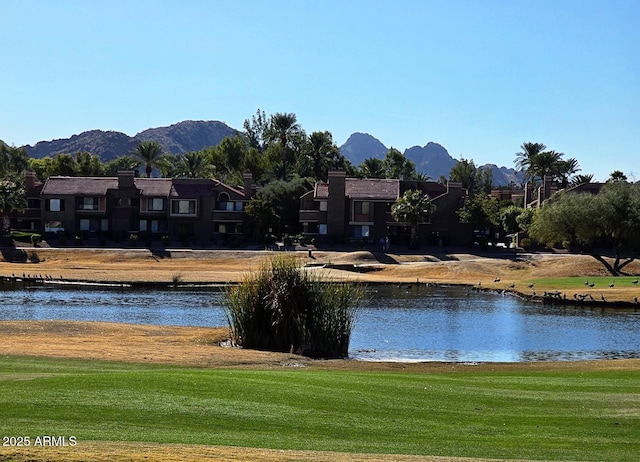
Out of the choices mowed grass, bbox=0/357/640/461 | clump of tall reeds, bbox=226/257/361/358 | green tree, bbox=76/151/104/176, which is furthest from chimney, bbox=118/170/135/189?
mowed grass, bbox=0/357/640/461

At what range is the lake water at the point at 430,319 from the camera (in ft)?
129

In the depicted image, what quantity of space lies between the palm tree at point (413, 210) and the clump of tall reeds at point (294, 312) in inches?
2590

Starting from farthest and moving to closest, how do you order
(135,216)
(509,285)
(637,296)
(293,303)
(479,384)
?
(135,216)
(509,285)
(637,296)
(293,303)
(479,384)

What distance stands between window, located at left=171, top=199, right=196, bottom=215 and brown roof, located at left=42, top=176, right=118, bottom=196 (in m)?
9.01

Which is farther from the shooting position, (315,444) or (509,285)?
(509,285)

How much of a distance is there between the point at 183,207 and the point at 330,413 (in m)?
94.7

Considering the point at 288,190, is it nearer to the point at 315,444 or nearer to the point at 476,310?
the point at 476,310

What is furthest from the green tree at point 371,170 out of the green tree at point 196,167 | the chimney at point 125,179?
the chimney at point 125,179

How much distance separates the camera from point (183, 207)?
11094cm

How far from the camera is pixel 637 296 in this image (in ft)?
197

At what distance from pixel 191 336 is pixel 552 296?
33303 millimetres

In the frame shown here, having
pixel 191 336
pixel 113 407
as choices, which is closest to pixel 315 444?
pixel 113 407

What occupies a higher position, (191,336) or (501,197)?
(501,197)

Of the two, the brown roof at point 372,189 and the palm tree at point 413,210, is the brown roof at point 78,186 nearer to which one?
the brown roof at point 372,189
